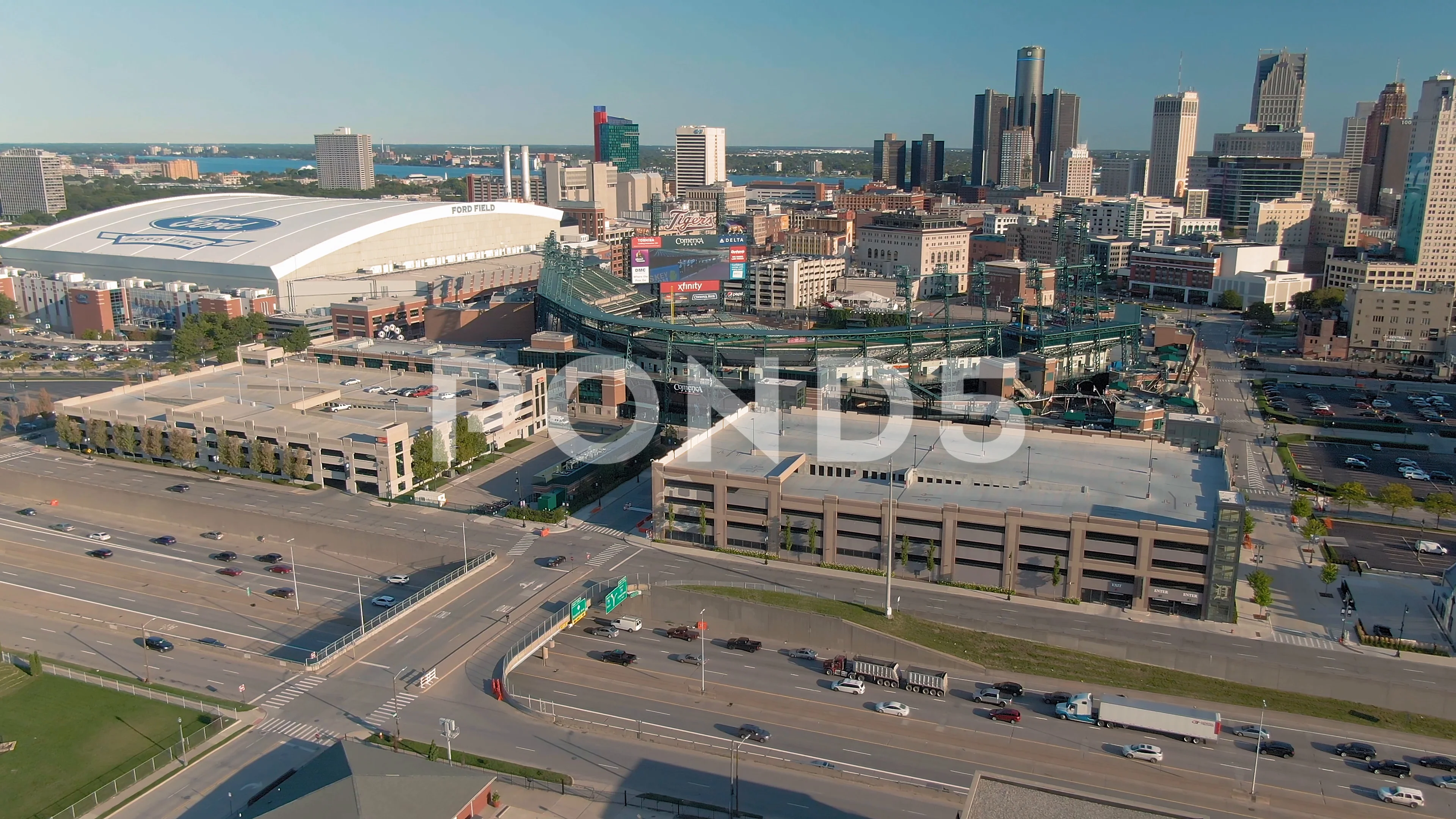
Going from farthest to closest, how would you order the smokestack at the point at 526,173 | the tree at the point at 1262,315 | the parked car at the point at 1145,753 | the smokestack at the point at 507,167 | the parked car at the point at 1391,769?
the smokestack at the point at 526,173 < the smokestack at the point at 507,167 < the tree at the point at 1262,315 < the parked car at the point at 1145,753 < the parked car at the point at 1391,769

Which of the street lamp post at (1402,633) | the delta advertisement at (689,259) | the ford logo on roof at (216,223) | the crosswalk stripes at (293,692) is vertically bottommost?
the crosswalk stripes at (293,692)

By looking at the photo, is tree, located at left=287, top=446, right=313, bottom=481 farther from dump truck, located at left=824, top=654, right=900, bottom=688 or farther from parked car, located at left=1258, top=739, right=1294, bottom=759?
parked car, located at left=1258, top=739, right=1294, bottom=759

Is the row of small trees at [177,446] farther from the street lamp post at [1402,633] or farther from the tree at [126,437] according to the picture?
the street lamp post at [1402,633]

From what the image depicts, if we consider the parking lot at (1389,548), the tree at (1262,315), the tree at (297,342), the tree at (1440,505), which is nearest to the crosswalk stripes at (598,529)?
the parking lot at (1389,548)

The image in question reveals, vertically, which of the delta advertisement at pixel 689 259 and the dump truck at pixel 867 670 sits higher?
the delta advertisement at pixel 689 259

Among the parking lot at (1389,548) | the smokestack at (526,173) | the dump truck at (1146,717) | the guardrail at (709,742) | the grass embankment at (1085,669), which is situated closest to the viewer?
the guardrail at (709,742)

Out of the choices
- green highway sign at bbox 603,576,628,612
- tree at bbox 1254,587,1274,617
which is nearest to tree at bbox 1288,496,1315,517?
tree at bbox 1254,587,1274,617

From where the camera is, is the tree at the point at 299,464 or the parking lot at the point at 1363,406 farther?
the parking lot at the point at 1363,406

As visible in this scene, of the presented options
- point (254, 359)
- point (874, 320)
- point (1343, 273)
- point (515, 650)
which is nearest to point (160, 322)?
point (254, 359)
